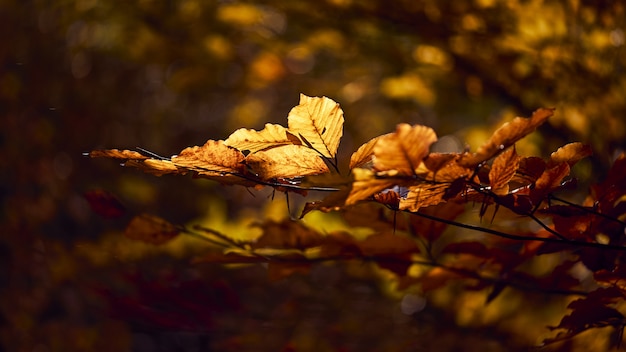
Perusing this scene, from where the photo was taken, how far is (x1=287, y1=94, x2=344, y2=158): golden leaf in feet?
1.62

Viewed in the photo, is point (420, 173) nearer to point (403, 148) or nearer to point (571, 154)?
point (403, 148)

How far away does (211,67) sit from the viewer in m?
1.59

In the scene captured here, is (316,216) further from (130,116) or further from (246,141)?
(130,116)

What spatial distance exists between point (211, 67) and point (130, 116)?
235 cm

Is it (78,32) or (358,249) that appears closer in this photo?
(358,249)

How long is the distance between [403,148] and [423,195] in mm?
82

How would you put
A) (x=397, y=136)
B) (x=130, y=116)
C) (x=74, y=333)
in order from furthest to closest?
1. (x=130, y=116)
2. (x=74, y=333)
3. (x=397, y=136)

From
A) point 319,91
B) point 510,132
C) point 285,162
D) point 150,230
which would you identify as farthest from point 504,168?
point 319,91

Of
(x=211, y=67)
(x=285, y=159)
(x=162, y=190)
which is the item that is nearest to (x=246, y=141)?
(x=285, y=159)

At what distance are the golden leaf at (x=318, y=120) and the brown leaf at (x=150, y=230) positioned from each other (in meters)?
0.27

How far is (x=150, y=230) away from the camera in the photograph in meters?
0.72

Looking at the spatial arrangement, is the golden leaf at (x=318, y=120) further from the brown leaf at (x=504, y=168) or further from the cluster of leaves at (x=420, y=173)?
the brown leaf at (x=504, y=168)

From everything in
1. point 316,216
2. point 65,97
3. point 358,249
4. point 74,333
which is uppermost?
point 358,249

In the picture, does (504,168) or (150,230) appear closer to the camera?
(504,168)
